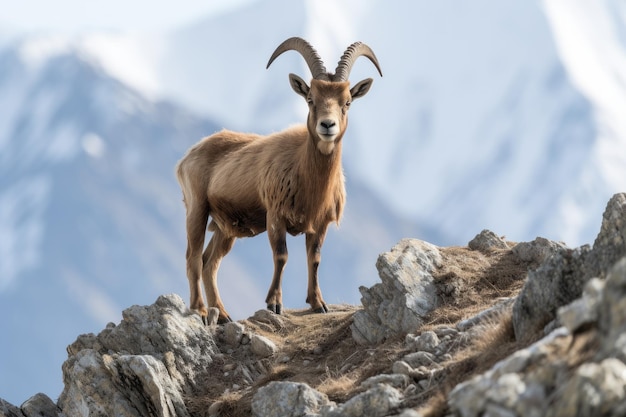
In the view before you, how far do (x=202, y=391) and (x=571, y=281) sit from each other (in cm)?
638

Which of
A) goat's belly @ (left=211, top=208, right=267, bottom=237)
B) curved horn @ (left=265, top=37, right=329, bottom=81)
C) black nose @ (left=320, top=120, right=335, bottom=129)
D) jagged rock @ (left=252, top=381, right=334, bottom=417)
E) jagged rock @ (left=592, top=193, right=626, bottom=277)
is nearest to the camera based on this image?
jagged rock @ (left=592, top=193, right=626, bottom=277)

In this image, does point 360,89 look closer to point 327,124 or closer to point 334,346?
point 327,124

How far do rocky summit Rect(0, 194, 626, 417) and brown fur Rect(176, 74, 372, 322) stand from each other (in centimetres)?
136

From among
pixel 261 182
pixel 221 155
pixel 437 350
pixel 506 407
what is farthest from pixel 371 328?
pixel 506 407

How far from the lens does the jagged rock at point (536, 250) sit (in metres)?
18.2

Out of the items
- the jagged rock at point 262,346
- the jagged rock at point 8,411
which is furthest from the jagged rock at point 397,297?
the jagged rock at point 8,411

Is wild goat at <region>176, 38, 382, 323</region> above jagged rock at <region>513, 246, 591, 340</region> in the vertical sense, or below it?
above

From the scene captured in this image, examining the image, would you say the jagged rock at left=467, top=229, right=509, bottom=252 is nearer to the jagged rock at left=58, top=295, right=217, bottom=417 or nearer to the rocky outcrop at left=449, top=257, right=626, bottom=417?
the jagged rock at left=58, top=295, right=217, bottom=417

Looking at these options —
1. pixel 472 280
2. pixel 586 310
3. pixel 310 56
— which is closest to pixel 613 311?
pixel 586 310

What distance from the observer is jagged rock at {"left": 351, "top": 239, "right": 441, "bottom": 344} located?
16.8m

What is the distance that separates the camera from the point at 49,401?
57.2ft

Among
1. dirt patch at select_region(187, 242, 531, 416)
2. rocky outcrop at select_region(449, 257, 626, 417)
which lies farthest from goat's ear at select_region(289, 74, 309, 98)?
rocky outcrop at select_region(449, 257, 626, 417)

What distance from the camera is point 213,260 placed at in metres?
22.1

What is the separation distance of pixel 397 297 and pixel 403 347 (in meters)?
1.81
